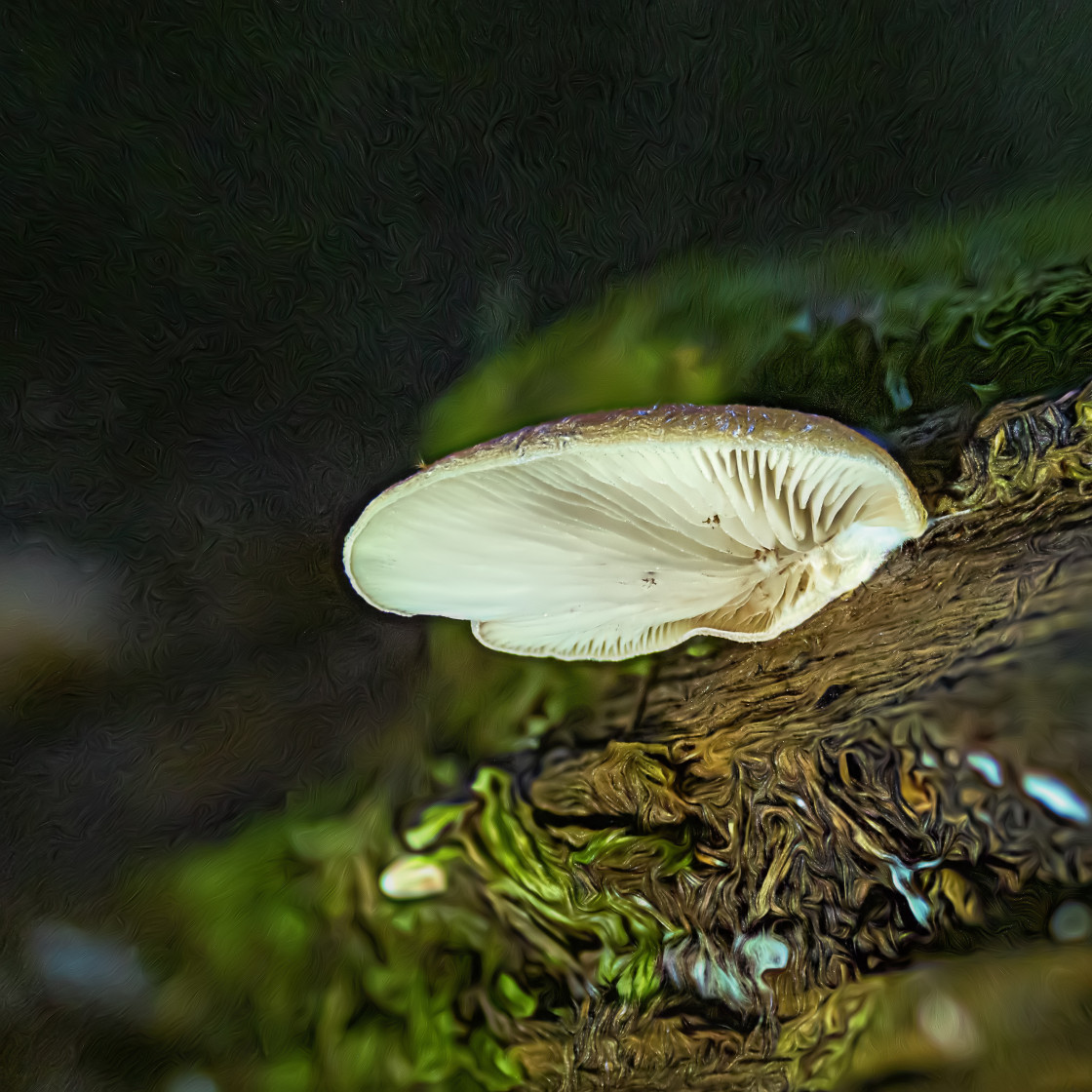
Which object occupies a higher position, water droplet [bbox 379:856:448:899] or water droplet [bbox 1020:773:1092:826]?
water droplet [bbox 379:856:448:899]

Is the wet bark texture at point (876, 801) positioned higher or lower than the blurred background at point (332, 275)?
lower

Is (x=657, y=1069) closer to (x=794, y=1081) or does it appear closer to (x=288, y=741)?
(x=794, y=1081)

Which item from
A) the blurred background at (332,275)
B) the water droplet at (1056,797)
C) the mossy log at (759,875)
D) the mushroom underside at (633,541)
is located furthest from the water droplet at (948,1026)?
the blurred background at (332,275)

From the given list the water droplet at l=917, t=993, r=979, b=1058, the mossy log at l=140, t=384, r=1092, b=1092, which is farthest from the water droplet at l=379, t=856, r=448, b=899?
the water droplet at l=917, t=993, r=979, b=1058

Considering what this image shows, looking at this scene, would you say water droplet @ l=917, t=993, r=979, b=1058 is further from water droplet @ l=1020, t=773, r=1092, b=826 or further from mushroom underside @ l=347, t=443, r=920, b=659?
mushroom underside @ l=347, t=443, r=920, b=659

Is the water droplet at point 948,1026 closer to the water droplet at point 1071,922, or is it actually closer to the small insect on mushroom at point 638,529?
the water droplet at point 1071,922

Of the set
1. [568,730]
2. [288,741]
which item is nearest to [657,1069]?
[568,730]
